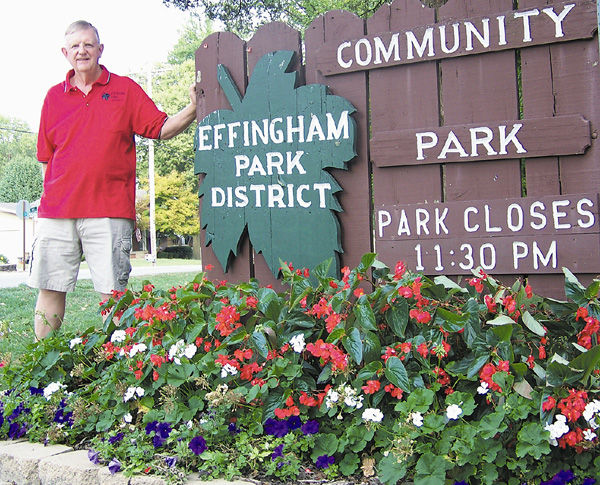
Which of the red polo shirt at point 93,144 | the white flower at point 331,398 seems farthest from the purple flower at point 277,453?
the red polo shirt at point 93,144

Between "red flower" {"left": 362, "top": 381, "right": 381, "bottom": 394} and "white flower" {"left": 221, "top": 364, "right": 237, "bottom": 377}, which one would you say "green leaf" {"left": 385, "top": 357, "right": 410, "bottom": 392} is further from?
"white flower" {"left": 221, "top": 364, "right": 237, "bottom": 377}

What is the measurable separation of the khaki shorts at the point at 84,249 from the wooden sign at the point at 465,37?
1.44 m

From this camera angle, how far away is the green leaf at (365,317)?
212 cm

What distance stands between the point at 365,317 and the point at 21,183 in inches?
1804

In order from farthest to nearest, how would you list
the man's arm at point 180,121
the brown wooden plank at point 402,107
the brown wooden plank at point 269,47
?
the man's arm at point 180,121 → the brown wooden plank at point 269,47 → the brown wooden plank at point 402,107

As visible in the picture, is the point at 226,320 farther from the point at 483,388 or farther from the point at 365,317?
the point at 483,388

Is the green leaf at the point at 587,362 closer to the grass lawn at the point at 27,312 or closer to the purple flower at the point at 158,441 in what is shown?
the purple flower at the point at 158,441

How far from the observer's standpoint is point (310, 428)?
2.05m

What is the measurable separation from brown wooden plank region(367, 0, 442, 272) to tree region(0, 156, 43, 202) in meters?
44.4

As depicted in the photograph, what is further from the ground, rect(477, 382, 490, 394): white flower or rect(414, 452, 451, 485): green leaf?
rect(477, 382, 490, 394): white flower

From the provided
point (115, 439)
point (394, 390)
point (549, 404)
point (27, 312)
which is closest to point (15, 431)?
point (115, 439)

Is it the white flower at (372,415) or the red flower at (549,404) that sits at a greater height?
the red flower at (549,404)

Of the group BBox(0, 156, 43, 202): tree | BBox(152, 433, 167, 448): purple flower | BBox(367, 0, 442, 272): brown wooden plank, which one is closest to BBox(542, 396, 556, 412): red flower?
BBox(367, 0, 442, 272): brown wooden plank

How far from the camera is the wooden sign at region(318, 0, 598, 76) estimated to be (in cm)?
245
